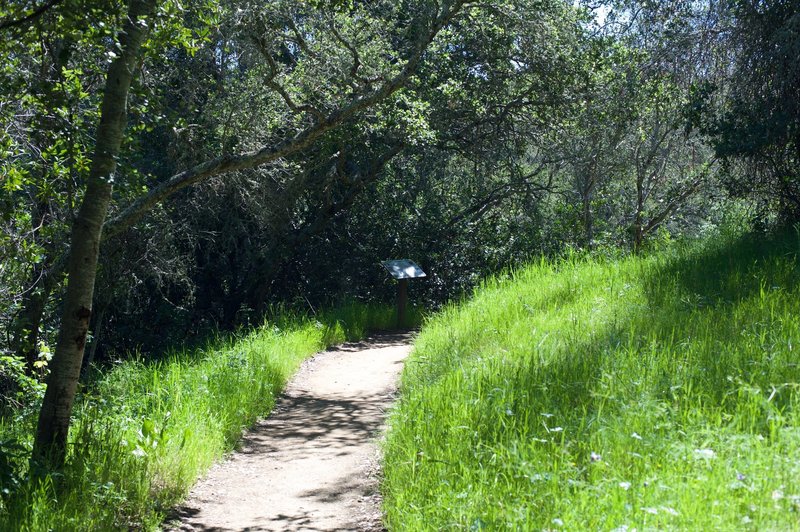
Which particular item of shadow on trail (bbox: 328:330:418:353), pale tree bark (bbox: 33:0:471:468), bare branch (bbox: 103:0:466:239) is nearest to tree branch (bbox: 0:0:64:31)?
pale tree bark (bbox: 33:0:471:468)

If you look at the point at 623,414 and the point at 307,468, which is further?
the point at 307,468

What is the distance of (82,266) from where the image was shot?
604 centimetres

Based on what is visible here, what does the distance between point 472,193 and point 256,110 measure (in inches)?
295

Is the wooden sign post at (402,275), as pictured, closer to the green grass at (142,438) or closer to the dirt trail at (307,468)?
the green grass at (142,438)

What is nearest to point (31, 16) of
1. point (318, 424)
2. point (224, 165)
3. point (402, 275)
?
point (224, 165)

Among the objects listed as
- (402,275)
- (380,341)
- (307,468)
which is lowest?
(307,468)

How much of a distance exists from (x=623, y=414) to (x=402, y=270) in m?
10.8

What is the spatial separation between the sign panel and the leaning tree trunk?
31.9 feet

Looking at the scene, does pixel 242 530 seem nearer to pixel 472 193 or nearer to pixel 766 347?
pixel 766 347

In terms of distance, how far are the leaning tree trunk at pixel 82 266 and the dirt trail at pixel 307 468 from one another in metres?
1.14

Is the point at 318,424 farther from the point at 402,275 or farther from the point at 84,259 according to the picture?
the point at 402,275

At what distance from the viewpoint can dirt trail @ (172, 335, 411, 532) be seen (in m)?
6.02

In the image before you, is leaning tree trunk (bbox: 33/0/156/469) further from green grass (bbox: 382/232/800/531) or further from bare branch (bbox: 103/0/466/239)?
green grass (bbox: 382/232/800/531)

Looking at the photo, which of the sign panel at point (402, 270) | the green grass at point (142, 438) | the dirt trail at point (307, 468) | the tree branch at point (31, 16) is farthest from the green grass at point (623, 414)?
the sign panel at point (402, 270)
